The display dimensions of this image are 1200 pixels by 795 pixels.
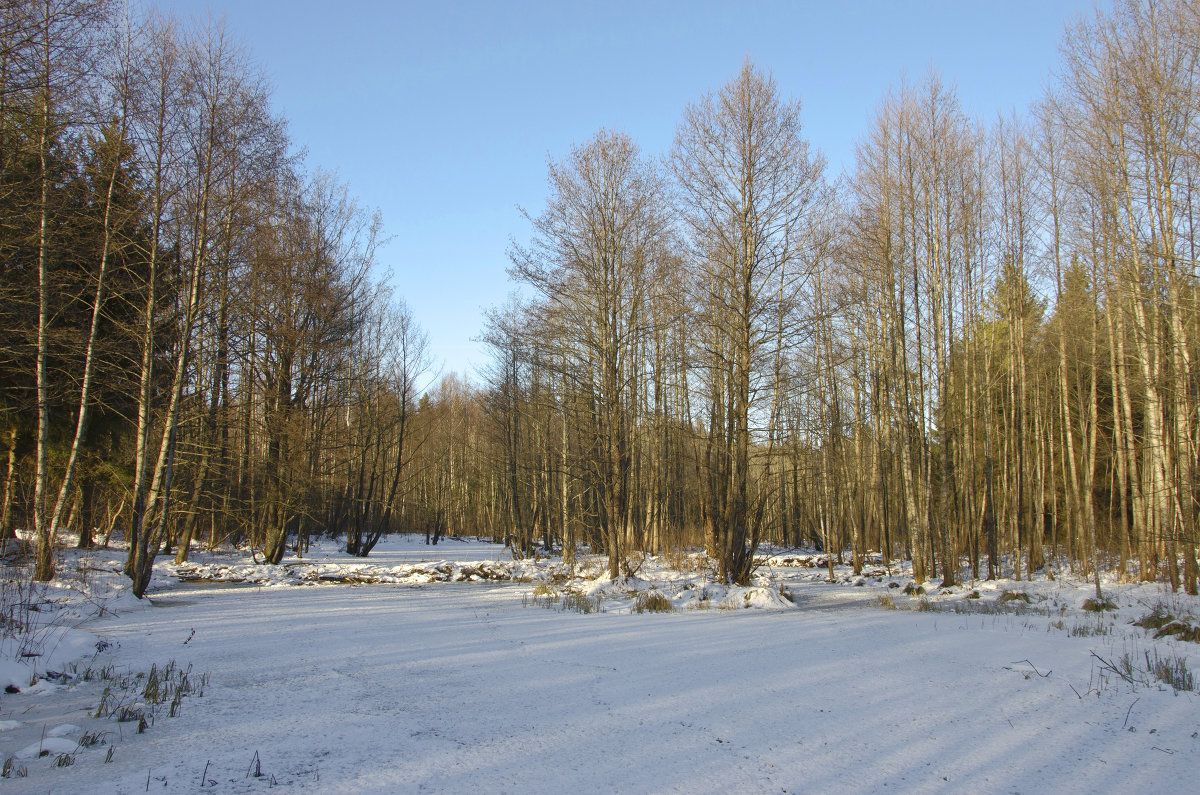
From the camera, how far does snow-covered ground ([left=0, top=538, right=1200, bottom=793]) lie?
10.3ft

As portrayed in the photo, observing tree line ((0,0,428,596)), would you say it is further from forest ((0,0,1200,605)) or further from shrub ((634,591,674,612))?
shrub ((634,591,674,612))

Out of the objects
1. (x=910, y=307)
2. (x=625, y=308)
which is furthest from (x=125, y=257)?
(x=910, y=307)

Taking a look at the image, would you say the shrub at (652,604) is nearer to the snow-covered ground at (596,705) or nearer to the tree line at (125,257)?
the snow-covered ground at (596,705)

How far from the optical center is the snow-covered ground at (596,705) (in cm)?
313

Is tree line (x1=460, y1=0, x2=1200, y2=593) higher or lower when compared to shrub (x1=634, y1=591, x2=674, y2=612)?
higher

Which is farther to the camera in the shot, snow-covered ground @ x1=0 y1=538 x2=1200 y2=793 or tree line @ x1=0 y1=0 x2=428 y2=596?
tree line @ x1=0 y1=0 x2=428 y2=596

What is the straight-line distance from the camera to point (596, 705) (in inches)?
170

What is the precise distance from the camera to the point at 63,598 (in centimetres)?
901

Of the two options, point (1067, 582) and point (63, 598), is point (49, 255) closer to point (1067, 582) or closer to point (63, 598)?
point (63, 598)

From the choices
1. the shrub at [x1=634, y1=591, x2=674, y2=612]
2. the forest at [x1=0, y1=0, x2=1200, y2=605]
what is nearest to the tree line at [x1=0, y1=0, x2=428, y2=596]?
the forest at [x1=0, y1=0, x2=1200, y2=605]

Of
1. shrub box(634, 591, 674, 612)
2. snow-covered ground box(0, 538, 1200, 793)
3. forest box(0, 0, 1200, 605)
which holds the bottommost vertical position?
shrub box(634, 591, 674, 612)

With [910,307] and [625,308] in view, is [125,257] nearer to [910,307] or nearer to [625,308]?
[625,308]

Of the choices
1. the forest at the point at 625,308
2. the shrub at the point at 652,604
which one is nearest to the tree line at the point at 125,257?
the forest at the point at 625,308

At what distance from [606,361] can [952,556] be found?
9.98 meters
